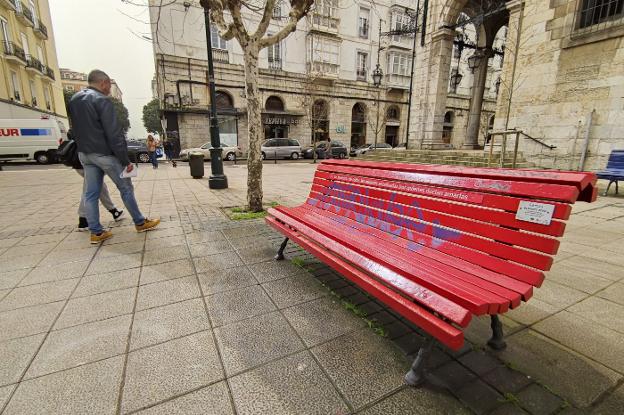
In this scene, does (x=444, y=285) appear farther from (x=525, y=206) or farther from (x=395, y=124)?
(x=395, y=124)

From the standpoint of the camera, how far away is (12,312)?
2.39 m

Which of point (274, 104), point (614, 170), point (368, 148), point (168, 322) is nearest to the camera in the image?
point (168, 322)

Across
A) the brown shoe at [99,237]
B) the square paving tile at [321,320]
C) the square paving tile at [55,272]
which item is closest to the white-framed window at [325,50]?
the brown shoe at [99,237]

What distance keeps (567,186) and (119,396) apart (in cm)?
258

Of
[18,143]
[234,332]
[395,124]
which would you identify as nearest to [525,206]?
[234,332]

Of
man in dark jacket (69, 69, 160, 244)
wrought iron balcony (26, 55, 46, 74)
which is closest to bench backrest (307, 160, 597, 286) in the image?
man in dark jacket (69, 69, 160, 244)

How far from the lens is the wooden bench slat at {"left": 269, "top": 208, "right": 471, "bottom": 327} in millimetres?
1375

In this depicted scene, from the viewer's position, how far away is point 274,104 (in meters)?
26.5

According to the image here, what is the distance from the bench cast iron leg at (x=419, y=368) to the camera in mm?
1624

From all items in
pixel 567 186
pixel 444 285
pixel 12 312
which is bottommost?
pixel 12 312

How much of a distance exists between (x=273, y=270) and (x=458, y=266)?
1836 mm

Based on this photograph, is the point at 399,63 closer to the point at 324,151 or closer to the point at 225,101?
the point at 324,151

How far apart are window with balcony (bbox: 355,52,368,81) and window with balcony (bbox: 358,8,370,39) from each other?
158 cm

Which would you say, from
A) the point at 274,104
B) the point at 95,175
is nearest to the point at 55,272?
the point at 95,175
